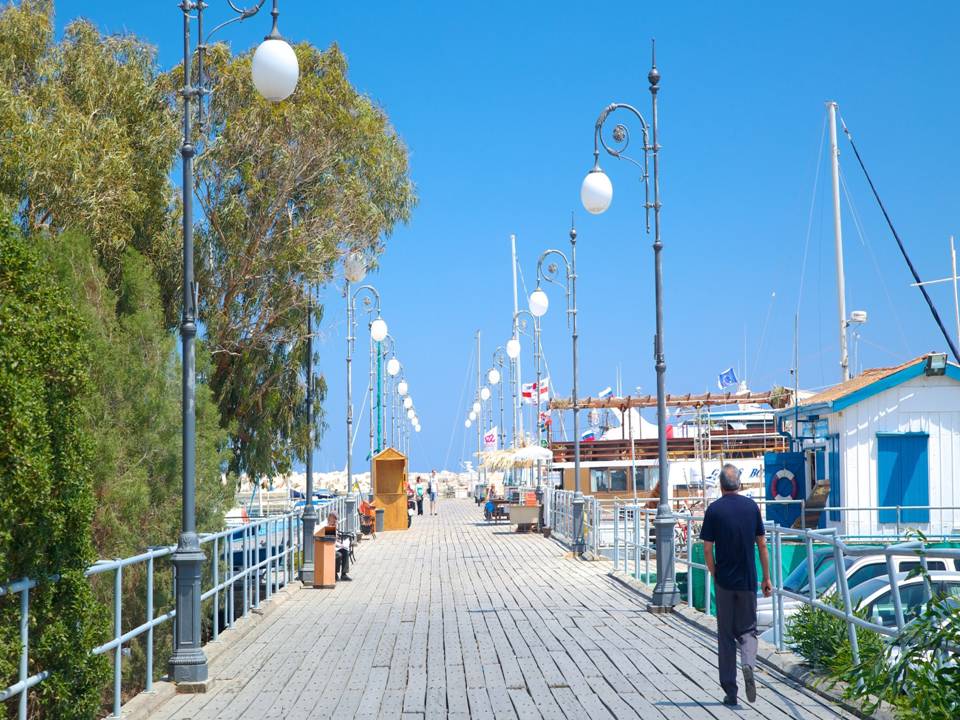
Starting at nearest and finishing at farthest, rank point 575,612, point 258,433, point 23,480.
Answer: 1. point 23,480
2. point 575,612
3. point 258,433

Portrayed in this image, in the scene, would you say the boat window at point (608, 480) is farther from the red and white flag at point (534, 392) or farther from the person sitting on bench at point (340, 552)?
the person sitting on bench at point (340, 552)

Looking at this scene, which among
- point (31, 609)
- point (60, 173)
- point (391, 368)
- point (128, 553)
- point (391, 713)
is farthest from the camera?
point (391, 368)

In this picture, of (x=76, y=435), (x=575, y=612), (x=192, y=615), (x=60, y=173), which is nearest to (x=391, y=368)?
(x=60, y=173)

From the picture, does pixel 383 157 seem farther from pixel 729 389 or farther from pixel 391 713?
pixel 729 389

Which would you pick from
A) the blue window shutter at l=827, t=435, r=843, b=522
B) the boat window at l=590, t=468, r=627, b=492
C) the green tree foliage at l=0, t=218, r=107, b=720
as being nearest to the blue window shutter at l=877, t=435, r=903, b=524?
the blue window shutter at l=827, t=435, r=843, b=522

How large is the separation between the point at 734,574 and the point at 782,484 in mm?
19816

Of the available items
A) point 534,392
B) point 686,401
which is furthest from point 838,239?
point 534,392

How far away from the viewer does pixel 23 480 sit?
718cm

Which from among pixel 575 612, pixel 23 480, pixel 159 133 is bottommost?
pixel 575 612

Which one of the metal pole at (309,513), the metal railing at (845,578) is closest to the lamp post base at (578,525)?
the metal pole at (309,513)

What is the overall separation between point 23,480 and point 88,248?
43.9 ft

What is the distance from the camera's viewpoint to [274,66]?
11680 millimetres

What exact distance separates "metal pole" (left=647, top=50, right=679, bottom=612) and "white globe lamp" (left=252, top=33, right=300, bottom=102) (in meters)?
7.47

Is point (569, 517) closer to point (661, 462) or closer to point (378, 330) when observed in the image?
point (378, 330)
